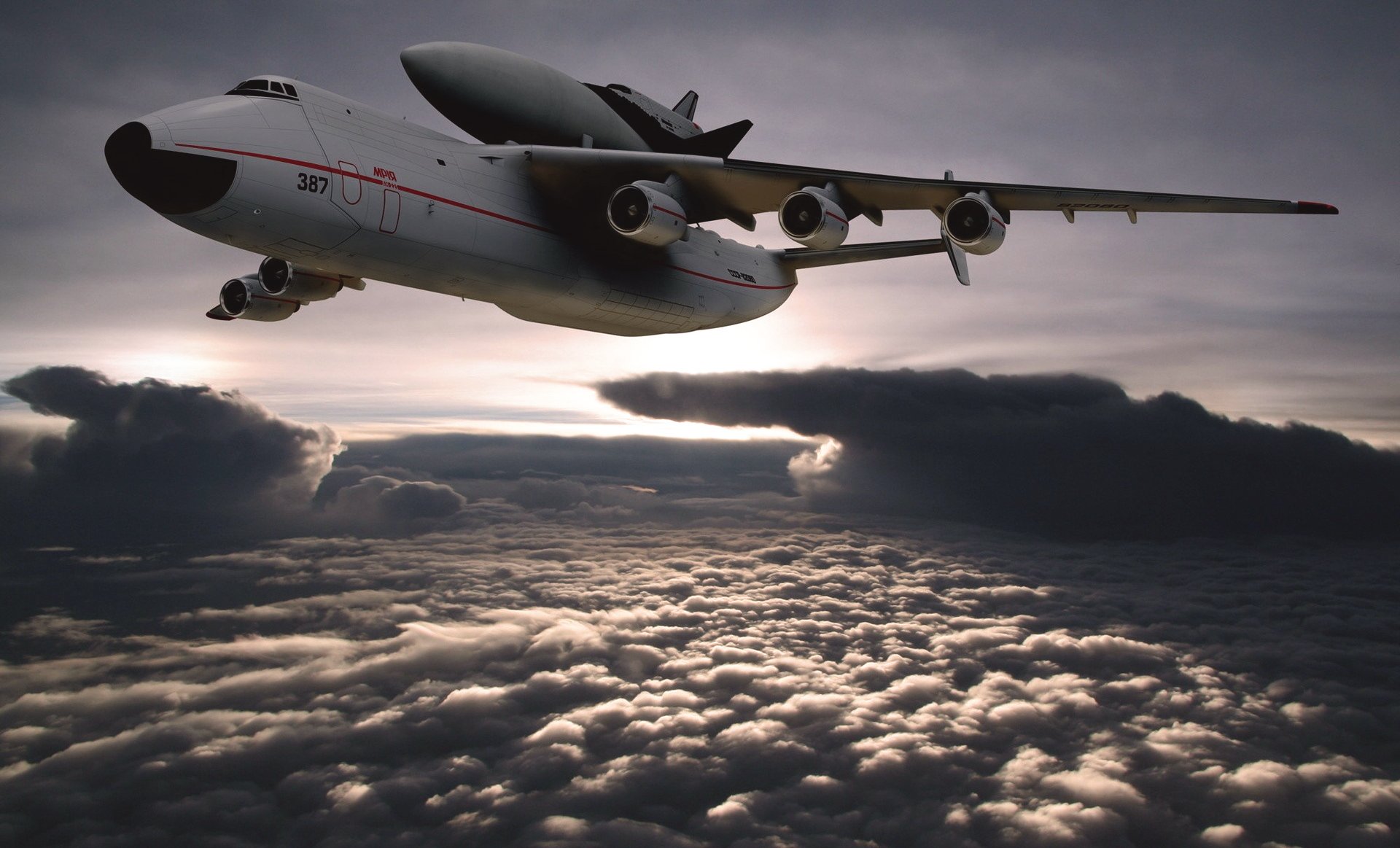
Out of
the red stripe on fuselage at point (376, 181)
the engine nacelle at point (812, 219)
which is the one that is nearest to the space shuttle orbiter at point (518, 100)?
the red stripe on fuselage at point (376, 181)

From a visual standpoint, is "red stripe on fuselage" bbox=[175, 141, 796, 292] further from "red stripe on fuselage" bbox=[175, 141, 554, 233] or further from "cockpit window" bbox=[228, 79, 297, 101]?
"cockpit window" bbox=[228, 79, 297, 101]

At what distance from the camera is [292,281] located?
599 inches

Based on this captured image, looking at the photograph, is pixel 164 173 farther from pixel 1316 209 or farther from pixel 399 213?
pixel 1316 209

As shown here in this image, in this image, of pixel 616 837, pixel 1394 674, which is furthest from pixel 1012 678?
pixel 616 837

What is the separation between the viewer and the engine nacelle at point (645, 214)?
1224 centimetres

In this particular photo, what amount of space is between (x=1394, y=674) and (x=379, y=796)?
142625mm

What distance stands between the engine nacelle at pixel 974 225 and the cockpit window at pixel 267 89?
1063cm

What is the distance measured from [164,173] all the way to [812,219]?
9.28 metres

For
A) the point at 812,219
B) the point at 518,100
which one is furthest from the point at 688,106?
the point at 812,219

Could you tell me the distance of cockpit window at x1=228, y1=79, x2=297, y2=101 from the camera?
1034cm

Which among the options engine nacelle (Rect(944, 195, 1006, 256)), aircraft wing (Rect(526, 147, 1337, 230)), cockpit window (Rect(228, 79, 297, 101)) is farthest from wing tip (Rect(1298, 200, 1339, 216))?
cockpit window (Rect(228, 79, 297, 101))

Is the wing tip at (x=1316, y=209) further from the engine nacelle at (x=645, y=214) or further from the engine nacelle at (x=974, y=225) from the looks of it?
the engine nacelle at (x=645, y=214)

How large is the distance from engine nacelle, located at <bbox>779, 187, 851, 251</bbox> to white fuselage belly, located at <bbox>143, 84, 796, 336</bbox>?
13.3 feet

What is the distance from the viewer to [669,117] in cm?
1792
